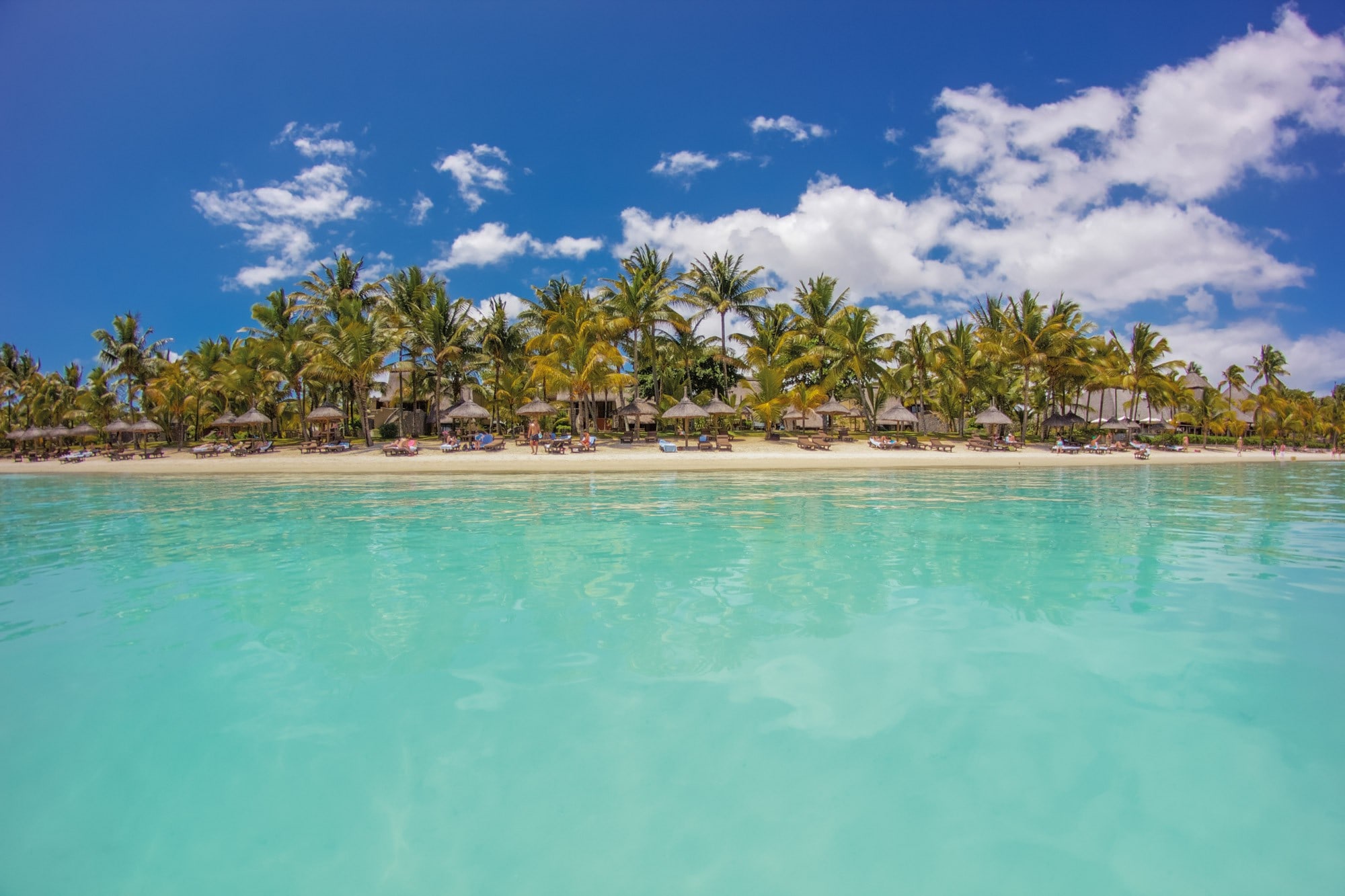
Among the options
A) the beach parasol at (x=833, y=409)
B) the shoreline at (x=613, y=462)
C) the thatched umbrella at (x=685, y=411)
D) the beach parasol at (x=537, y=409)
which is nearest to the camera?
the shoreline at (x=613, y=462)

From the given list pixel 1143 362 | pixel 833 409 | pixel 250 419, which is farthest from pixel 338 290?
pixel 1143 362

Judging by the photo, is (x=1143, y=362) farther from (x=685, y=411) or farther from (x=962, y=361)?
(x=685, y=411)

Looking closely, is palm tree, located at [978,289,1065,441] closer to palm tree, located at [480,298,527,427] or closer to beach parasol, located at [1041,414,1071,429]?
beach parasol, located at [1041,414,1071,429]

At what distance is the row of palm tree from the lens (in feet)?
108

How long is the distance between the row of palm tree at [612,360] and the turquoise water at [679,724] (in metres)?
24.5

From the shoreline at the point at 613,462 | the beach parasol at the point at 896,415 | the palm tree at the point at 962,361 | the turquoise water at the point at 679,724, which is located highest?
the palm tree at the point at 962,361

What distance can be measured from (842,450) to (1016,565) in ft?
77.7

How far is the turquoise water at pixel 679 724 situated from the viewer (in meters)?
2.66

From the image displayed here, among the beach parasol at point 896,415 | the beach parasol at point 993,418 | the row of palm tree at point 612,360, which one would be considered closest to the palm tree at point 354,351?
the row of palm tree at point 612,360

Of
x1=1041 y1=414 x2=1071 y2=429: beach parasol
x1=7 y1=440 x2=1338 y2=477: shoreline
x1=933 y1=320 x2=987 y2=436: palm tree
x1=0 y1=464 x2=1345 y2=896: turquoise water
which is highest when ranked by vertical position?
x1=933 y1=320 x2=987 y2=436: palm tree

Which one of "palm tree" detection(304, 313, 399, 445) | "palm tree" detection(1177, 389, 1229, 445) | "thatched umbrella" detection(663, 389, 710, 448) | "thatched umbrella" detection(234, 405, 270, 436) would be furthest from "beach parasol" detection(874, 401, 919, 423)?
"thatched umbrella" detection(234, 405, 270, 436)

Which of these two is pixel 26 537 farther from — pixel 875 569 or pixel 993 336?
pixel 993 336

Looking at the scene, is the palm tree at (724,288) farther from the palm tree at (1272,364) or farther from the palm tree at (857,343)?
the palm tree at (1272,364)

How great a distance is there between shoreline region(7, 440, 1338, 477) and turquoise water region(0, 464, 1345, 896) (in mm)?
16208
